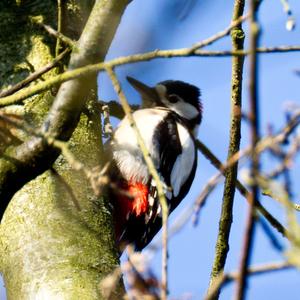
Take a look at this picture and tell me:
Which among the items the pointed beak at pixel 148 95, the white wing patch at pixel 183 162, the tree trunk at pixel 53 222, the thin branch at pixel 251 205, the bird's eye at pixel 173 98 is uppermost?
the thin branch at pixel 251 205

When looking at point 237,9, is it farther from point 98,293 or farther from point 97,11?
point 98,293

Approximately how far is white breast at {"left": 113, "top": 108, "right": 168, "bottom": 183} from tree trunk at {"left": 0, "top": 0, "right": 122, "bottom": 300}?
59cm

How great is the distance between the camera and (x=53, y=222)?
2.32 metres

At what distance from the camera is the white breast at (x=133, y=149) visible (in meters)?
3.46

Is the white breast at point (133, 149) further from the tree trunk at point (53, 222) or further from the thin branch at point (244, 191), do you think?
the tree trunk at point (53, 222)

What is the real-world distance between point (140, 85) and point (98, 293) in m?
1.97

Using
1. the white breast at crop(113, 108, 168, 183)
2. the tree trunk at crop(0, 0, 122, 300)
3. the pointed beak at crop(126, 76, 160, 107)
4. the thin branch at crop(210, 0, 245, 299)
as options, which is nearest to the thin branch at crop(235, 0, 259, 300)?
the tree trunk at crop(0, 0, 122, 300)

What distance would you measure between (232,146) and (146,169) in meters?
0.84

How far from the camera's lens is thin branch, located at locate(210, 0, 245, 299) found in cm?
269

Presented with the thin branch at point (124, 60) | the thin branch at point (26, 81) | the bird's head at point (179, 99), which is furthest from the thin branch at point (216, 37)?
the bird's head at point (179, 99)

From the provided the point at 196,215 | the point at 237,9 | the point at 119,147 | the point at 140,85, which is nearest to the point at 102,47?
the point at 196,215

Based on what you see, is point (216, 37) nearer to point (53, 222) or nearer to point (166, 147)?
point (53, 222)

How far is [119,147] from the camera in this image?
330 centimetres

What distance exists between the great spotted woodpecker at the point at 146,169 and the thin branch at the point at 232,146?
2.29 ft
